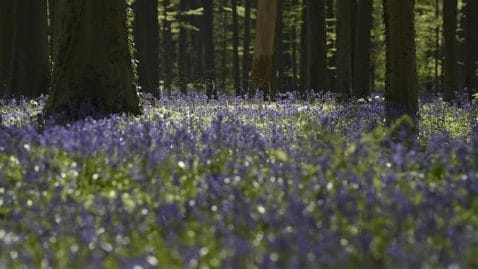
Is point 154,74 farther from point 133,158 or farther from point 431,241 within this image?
point 431,241

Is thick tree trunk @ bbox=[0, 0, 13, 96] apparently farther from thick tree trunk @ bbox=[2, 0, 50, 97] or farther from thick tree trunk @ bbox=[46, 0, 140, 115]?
thick tree trunk @ bbox=[46, 0, 140, 115]

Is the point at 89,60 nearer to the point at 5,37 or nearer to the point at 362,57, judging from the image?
the point at 5,37

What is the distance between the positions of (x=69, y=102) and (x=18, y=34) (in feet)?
28.5

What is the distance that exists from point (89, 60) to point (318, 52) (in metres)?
12.5

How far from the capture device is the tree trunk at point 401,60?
12.8 m

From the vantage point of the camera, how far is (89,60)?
11.2 meters

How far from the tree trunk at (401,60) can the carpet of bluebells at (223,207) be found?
6.32m

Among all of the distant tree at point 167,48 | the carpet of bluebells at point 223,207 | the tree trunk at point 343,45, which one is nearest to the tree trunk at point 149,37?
the tree trunk at point 343,45

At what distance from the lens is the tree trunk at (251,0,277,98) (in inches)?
925

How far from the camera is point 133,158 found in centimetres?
628

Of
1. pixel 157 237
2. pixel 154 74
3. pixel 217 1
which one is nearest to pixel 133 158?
pixel 157 237

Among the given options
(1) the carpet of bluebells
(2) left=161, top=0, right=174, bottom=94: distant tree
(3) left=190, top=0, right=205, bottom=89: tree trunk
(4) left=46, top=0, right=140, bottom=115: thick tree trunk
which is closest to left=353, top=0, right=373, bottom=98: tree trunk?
(4) left=46, top=0, right=140, bottom=115: thick tree trunk

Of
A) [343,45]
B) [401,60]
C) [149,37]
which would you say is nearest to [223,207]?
[401,60]

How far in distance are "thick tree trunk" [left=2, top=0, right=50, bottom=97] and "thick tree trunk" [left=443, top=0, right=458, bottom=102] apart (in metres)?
11.3
